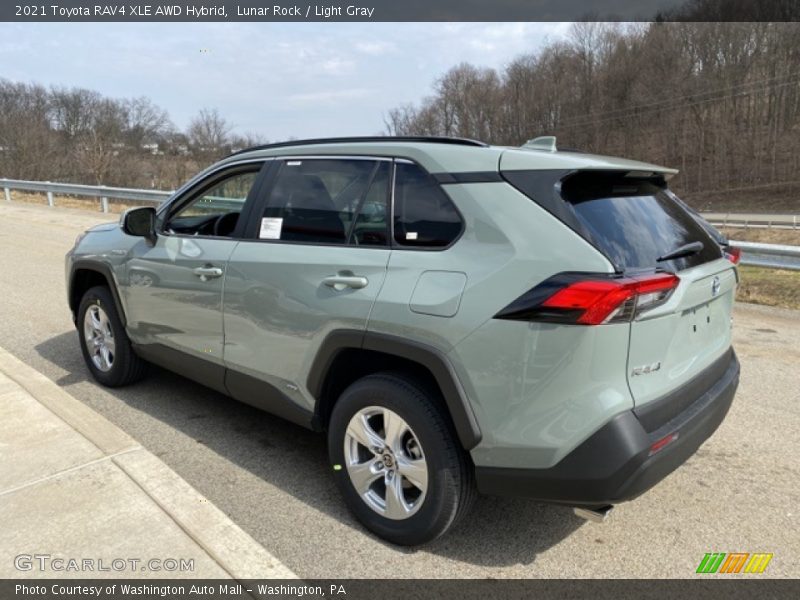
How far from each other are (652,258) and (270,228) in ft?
6.51

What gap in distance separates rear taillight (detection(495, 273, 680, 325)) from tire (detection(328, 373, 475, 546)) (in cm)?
60

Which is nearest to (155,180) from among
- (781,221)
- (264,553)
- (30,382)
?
(30,382)

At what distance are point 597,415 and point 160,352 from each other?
3.02 meters

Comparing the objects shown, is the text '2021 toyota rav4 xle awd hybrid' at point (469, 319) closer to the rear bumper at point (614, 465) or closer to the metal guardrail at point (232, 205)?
the rear bumper at point (614, 465)

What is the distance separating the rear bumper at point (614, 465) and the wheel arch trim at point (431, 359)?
7.0 inches

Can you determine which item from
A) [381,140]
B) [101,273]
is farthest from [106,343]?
[381,140]

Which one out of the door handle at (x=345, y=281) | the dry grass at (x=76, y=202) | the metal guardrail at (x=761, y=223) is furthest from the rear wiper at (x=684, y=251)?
the metal guardrail at (x=761, y=223)

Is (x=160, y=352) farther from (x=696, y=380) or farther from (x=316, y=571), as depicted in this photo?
(x=696, y=380)

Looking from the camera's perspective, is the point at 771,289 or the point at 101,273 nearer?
the point at 101,273

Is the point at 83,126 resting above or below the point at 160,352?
above

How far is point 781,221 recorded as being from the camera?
38.3 meters

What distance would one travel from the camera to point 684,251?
8.55ft

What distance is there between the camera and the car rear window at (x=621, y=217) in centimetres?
233

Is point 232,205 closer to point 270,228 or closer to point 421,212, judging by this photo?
point 270,228
